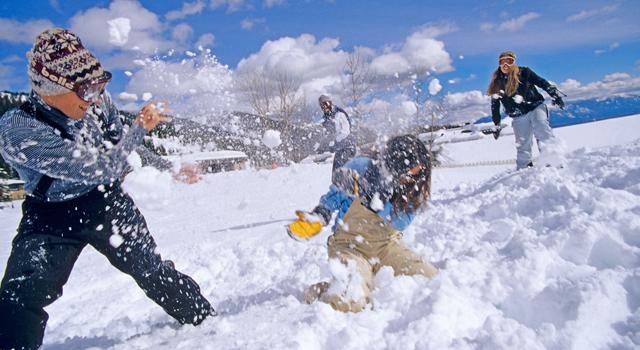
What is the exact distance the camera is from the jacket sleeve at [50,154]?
194cm

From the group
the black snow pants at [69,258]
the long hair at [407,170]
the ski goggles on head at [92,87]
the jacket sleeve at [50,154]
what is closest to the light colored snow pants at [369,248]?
the long hair at [407,170]

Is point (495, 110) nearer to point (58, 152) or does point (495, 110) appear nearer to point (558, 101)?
point (558, 101)

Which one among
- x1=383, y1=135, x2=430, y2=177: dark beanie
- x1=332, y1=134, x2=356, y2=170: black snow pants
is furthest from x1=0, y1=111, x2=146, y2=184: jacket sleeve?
x1=332, y1=134, x2=356, y2=170: black snow pants

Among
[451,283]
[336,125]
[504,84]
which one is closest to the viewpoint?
[451,283]

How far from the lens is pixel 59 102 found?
2084 millimetres

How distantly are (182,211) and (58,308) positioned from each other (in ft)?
21.3

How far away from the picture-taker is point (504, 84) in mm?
6383

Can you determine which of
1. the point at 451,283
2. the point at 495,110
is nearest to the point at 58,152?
the point at 451,283

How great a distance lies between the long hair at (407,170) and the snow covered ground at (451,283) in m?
0.54

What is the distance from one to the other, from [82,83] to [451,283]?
7.90 feet

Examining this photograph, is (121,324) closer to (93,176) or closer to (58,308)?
(58,308)

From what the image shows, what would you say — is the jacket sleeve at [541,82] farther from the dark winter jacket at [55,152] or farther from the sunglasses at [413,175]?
the dark winter jacket at [55,152]

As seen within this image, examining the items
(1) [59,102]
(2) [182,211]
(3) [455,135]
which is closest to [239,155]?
(3) [455,135]

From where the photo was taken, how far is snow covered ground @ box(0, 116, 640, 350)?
6.29 feet
